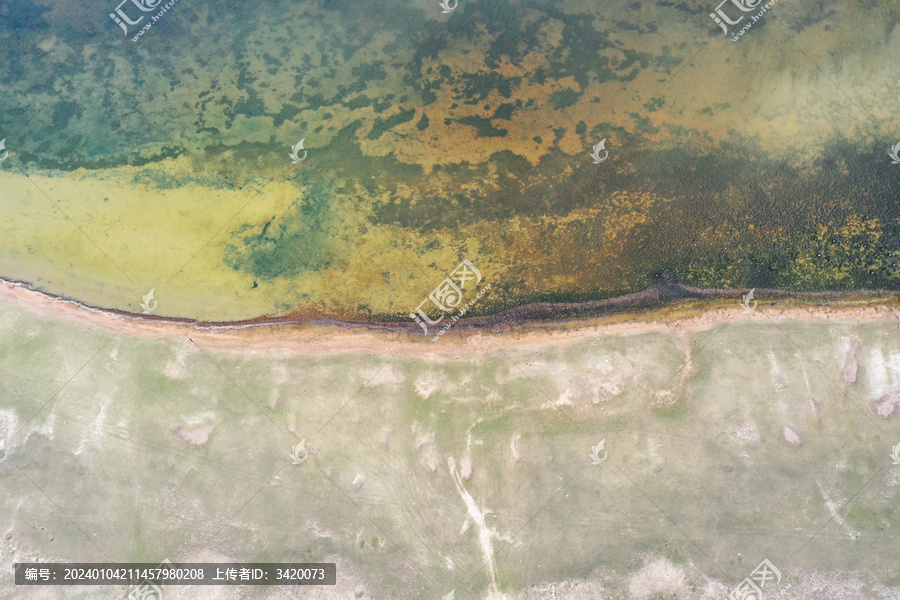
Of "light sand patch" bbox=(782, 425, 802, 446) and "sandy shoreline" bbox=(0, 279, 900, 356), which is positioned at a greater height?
"sandy shoreline" bbox=(0, 279, 900, 356)

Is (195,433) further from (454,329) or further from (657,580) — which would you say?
(657,580)

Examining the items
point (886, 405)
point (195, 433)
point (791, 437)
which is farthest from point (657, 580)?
point (195, 433)

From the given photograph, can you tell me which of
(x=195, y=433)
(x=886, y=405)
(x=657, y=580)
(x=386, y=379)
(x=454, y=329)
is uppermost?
(x=454, y=329)

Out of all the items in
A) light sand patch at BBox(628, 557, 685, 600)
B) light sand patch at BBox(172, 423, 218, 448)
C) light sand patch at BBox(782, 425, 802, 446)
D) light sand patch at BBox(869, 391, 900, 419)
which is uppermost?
light sand patch at BBox(869, 391, 900, 419)

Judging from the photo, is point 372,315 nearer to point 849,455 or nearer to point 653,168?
point 653,168

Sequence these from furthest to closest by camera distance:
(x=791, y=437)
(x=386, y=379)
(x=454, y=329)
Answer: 1. (x=454, y=329)
2. (x=386, y=379)
3. (x=791, y=437)

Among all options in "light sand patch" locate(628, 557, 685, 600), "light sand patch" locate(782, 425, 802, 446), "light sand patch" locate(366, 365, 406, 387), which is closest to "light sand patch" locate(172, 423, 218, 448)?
"light sand patch" locate(366, 365, 406, 387)

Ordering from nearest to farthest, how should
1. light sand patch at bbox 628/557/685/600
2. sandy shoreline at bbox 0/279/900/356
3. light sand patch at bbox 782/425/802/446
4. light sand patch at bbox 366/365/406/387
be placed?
light sand patch at bbox 628/557/685/600 → light sand patch at bbox 782/425/802/446 → light sand patch at bbox 366/365/406/387 → sandy shoreline at bbox 0/279/900/356

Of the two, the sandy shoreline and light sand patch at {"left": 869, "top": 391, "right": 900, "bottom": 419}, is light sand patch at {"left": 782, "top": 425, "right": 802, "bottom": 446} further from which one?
the sandy shoreline

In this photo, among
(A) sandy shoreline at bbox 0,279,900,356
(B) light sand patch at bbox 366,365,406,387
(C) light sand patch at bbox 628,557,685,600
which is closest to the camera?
(C) light sand patch at bbox 628,557,685,600
